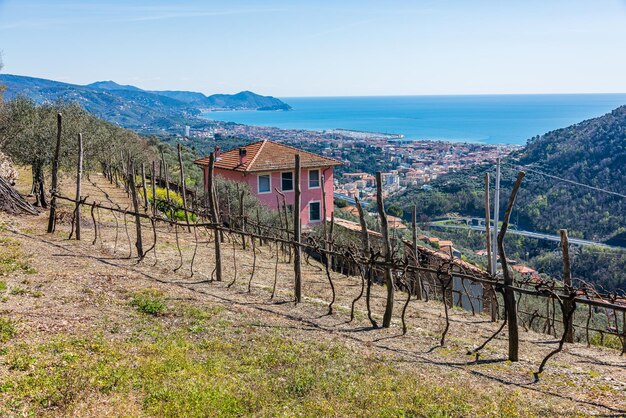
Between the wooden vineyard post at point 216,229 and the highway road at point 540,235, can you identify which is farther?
the highway road at point 540,235

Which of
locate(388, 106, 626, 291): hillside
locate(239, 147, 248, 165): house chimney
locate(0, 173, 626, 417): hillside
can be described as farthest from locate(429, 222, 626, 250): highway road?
locate(0, 173, 626, 417): hillside

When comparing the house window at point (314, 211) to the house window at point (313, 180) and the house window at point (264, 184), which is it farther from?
the house window at point (264, 184)

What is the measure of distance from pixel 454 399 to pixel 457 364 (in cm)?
147

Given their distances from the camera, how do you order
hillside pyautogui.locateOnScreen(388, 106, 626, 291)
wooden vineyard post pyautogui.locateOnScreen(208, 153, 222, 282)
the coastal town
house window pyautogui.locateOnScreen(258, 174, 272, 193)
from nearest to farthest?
wooden vineyard post pyautogui.locateOnScreen(208, 153, 222, 282)
hillside pyautogui.locateOnScreen(388, 106, 626, 291)
house window pyautogui.locateOnScreen(258, 174, 272, 193)
the coastal town

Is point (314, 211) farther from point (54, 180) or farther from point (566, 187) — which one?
point (54, 180)

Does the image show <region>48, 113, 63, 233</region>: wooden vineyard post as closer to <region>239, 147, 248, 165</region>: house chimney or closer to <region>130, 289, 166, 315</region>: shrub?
<region>130, 289, 166, 315</region>: shrub

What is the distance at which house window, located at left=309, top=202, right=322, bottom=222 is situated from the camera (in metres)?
31.7

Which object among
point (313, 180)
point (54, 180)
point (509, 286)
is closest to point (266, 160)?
point (313, 180)

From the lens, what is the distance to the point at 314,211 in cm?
3192

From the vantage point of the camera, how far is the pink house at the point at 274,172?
29750 millimetres

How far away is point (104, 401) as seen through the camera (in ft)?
18.3

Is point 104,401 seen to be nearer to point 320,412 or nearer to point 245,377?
point 245,377

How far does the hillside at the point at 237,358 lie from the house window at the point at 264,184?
1892 cm

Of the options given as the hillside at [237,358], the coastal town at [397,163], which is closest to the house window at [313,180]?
the coastal town at [397,163]
